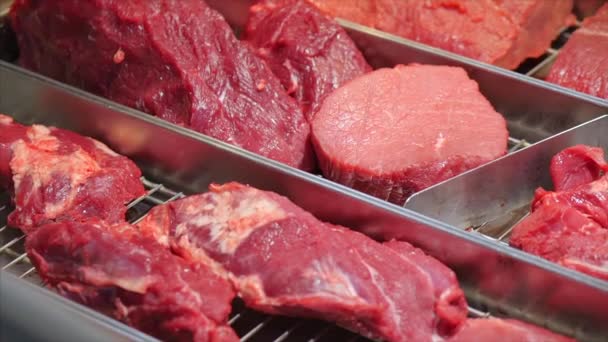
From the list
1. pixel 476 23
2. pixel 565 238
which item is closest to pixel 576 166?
pixel 565 238

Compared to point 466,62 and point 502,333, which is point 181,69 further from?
point 502,333

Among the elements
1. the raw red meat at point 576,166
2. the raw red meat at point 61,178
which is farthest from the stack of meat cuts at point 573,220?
the raw red meat at point 61,178

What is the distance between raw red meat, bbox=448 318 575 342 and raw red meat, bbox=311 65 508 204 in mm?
749

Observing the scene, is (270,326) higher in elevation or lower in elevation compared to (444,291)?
lower

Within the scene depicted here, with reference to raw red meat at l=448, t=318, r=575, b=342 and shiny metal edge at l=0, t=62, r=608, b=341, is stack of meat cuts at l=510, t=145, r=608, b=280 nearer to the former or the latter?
shiny metal edge at l=0, t=62, r=608, b=341

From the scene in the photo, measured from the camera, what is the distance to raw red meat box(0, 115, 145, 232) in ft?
10.1

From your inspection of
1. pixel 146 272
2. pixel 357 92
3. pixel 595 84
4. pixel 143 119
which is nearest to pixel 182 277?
pixel 146 272

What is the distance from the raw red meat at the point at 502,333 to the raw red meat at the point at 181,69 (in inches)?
44.8

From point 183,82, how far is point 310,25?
0.70m

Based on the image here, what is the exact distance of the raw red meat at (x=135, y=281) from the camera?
8.23 ft

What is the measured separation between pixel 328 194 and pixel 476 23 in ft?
4.71

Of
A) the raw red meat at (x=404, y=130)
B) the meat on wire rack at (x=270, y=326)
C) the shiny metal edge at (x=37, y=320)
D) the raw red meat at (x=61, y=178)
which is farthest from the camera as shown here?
the raw red meat at (x=404, y=130)

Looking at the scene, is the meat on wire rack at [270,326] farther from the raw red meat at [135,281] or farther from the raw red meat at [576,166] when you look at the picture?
the raw red meat at [576,166]

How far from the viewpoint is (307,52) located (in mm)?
3725
